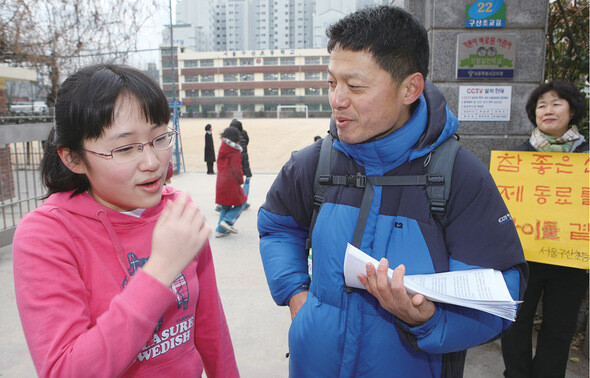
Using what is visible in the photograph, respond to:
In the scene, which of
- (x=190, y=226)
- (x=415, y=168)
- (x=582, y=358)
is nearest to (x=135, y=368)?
(x=190, y=226)

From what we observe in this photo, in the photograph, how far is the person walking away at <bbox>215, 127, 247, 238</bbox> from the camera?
6.22 metres

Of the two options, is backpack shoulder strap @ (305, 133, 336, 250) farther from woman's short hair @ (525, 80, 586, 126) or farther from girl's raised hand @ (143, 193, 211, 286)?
woman's short hair @ (525, 80, 586, 126)

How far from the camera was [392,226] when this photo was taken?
54.8 inches

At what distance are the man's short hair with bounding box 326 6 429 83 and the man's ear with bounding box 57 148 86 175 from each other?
0.88 m

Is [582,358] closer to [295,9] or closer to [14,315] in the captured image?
[14,315]

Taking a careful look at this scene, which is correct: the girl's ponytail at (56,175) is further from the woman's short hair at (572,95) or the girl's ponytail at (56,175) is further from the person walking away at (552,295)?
the woman's short hair at (572,95)

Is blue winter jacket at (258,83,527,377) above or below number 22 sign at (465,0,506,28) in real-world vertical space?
below

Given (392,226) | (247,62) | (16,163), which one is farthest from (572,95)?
(247,62)

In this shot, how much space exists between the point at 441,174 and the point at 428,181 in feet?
0.15

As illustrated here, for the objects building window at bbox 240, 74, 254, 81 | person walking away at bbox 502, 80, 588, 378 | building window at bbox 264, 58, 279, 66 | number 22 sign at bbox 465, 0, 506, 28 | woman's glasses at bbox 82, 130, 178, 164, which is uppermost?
building window at bbox 264, 58, 279, 66

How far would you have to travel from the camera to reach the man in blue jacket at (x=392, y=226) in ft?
4.36

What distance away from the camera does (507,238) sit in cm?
133

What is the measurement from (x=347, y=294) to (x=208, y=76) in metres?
78.9

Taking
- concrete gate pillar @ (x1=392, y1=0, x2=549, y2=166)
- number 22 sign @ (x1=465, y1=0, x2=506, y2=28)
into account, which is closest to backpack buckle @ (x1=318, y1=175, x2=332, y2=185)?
concrete gate pillar @ (x1=392, y1=0, x2=549, y2=166)
